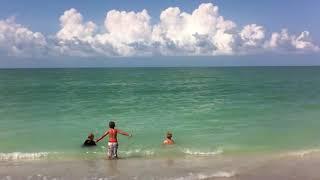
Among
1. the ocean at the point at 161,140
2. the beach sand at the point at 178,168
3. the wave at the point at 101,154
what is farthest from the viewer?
the wave at the point at 101,154

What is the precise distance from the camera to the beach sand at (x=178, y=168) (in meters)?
14.0

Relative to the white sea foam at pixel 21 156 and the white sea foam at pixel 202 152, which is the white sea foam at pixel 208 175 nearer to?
the white sea foam at pixel 202 152

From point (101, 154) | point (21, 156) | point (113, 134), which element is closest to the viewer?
point (113, 134)

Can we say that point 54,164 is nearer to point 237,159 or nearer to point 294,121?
point 237,159

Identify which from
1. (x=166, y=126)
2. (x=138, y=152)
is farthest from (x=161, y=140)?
(x=166, y=126)

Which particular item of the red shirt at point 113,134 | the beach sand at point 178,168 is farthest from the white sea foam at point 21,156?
the red shirt at point 113,134

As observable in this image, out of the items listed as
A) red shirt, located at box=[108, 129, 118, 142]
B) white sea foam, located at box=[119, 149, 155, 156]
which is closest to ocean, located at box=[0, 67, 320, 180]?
white sea foam, located at box=[119, 149, 155, 156]

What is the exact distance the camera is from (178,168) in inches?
598

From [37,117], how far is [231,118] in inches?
502

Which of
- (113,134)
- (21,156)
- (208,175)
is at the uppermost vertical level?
(113,134)

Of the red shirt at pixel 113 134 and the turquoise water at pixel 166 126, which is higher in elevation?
the red shirt at pixel 113 134

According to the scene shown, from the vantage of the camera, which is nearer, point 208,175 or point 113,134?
point 208,175

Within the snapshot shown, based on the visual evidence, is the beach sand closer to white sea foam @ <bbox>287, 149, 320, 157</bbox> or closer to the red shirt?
white sea foam @ <bbox>287, 149, 320, 157</bbox>

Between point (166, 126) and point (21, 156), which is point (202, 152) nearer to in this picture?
point (166, 126)
